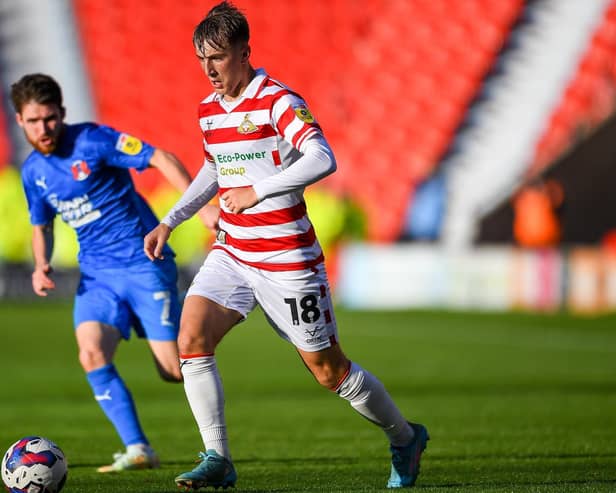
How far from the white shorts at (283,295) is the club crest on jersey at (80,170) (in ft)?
4.79

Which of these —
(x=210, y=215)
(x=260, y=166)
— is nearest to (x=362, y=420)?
(x=210, y=215)

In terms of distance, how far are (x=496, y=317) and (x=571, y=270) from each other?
1709 mm

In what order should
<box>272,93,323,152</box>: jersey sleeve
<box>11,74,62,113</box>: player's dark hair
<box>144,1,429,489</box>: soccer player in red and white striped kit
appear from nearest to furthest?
1. <box>272,93,323,152</box>: jersey sleeve
2. <box>144,1,429,489</box>: soccer player in red and white striped kit
3. <box>11,74,62,113</box>: player's dark hair

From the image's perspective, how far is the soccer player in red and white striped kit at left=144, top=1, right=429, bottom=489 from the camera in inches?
190

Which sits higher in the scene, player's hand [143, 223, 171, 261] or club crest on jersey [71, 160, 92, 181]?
club crest on jersey [71, 160, 92, 181]

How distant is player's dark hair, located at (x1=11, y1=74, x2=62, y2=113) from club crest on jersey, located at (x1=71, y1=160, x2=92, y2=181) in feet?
1.16

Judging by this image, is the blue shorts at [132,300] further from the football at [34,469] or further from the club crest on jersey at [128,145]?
the football at [34,469]

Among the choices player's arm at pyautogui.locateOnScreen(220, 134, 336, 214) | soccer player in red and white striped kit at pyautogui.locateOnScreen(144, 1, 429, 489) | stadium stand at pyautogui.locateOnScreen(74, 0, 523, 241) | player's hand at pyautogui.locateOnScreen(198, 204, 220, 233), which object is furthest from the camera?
stadium stand at pyautogui.locateOnScreen(74, 0, 523, 241)

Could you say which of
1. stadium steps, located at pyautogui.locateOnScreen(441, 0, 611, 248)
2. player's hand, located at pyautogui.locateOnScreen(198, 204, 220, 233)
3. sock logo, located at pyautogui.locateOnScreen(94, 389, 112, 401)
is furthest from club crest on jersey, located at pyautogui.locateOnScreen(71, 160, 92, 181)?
stadium steps, located at pyautogui.locateOnScreen(441, 0, 611, 248)

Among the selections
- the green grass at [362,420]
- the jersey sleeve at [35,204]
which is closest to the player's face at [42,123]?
the jersey sleeve at [35,204]

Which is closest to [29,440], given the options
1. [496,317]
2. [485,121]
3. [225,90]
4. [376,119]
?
[225,90]

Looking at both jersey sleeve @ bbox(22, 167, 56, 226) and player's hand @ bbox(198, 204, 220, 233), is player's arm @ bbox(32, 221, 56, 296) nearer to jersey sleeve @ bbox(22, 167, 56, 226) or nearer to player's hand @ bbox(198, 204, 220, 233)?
jersey sleeve @ bbox(22, 167, 56, 226)

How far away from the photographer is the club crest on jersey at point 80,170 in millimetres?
6246

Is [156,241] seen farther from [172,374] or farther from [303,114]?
[172,374]
